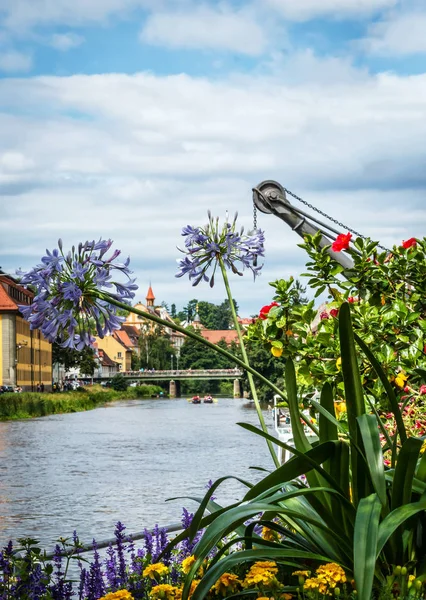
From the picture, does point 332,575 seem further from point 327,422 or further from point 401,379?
point 401,379

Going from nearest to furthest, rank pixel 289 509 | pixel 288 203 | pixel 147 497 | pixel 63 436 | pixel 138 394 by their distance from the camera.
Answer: pixel 289 509 < pixel 288 203 < pixel 147 497 < pixel 63 436 < pixel 138 394

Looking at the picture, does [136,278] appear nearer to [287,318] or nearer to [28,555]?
[28,555]

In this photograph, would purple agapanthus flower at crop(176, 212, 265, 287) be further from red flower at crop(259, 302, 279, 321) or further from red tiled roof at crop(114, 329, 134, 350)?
red tiled roof at crop(114, 329, 134, 350)

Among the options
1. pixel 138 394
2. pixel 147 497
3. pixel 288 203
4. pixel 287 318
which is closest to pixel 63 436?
pixel 147 497

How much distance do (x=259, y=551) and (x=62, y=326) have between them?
1.02 meters

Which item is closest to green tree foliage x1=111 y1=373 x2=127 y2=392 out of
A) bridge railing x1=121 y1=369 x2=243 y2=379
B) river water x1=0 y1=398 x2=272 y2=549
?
bridge railing x1=121 y1=369 x2=243 y2=379

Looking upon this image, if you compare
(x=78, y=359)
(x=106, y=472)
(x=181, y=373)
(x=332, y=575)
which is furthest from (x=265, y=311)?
(x=181, y=373)

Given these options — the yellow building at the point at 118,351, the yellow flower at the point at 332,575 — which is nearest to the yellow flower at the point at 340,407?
the yellow flower at the point at 332,575

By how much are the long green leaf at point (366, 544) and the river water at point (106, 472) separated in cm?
993

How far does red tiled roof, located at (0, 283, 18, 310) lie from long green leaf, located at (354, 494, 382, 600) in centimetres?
7896

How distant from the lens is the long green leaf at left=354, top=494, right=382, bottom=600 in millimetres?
2883

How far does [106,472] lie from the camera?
86.6 ft

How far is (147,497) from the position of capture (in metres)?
19.3

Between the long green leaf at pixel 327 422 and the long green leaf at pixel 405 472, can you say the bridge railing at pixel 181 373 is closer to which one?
the long green leaf at pixel 327 422
